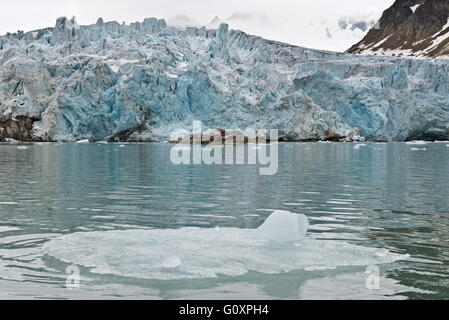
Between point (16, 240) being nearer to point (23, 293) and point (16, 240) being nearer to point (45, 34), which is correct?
point (23, 293)

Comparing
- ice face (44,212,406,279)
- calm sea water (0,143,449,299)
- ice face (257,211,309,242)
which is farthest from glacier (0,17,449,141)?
ice face (257,211,309,242)

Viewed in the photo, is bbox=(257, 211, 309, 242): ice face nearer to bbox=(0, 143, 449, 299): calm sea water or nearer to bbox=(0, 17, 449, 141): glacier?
bbox=(0, 143, 449, 299): calm sea water

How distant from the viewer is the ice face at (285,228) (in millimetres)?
11266

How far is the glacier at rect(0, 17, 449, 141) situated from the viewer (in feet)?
314

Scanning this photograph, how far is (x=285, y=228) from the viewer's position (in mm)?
11312

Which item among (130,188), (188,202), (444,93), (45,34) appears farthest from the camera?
(45,34)

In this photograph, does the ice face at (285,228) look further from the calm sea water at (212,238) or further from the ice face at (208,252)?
the calm sea water at (212,238)

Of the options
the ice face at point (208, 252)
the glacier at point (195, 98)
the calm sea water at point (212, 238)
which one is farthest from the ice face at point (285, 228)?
the glacier at point (195, 98)

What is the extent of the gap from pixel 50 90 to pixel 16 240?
9510cm

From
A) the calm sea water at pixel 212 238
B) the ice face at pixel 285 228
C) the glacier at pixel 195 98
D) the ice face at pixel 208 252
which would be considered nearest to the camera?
the calm sea water at pixel 212 238

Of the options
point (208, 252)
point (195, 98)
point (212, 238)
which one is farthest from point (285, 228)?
point (195, 98)

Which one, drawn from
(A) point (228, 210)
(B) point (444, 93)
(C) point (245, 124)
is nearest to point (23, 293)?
(A) point (228, 210)

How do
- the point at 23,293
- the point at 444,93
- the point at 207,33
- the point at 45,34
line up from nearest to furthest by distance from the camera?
1. the point at 23,293
2. the point at 444,93
3. the point at 45,34
4. the point at 207,33

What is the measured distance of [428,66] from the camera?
106 metres
